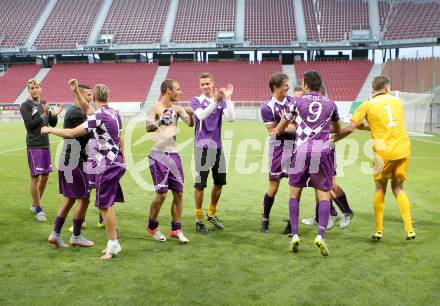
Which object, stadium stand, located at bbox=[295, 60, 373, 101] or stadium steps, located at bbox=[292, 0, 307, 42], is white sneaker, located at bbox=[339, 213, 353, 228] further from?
stadium steps, located at bbox=[292, 0, 307, 42]

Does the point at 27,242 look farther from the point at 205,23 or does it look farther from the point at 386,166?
the point at 205,23

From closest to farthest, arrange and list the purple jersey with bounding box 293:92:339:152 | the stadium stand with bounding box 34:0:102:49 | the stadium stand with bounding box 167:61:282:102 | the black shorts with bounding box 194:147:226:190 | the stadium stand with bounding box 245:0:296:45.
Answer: the purple jersey with bounding box 293:92:339:152 < the black shorts with bounding box 194:147:226:190 < the stadium stand with bounding box 167:61:282:102 < the stadium stand with bounding box 245:0:296:45 < the stadium stand with bounding box 34:0:102:49

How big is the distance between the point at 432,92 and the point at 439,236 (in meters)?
22.7

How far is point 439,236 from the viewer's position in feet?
21.2

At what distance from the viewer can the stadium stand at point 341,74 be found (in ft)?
161

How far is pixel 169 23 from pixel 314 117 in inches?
2196

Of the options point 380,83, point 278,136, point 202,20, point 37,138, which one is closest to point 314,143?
point 278,136

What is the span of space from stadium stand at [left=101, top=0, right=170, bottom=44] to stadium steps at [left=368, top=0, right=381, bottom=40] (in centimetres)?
2416

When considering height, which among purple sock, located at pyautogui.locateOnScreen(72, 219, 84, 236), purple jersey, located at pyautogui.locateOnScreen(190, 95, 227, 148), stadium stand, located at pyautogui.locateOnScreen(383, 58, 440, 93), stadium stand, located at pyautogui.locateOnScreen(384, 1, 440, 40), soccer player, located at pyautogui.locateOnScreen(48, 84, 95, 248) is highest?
stadium stand, located at pyautogui.locateOnScreen(384, 1, 440, 40)

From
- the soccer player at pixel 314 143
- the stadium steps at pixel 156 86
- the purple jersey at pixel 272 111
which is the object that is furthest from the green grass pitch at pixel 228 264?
the stadium steps at pixel 156 86

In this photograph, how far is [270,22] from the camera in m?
57.8

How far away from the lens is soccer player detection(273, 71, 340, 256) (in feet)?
18.9

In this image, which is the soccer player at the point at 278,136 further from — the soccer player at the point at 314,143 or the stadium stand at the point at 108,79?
the stadium stand at the point at 108,79

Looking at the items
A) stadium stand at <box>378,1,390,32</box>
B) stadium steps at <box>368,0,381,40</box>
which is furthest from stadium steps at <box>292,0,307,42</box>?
stadium stand at <box>378,1,390,32</box>
